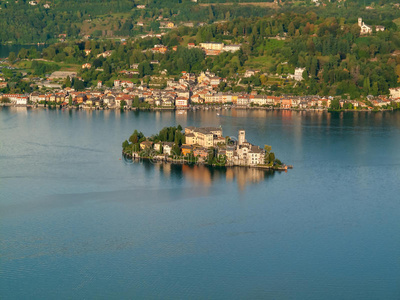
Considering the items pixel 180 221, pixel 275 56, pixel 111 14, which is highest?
pixel 111 14

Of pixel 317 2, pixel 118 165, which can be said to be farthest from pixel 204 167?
pixel 317 2

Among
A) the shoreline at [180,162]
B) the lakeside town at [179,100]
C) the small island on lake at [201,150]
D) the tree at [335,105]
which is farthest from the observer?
the lakeside town at [179,100]

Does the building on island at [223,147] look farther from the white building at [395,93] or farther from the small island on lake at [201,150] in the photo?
the white building at [395,93]

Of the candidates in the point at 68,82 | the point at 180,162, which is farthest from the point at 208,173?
the point at 68,82

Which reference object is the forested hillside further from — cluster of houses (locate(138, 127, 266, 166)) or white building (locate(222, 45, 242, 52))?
cluster of houses (locate(138, 127, 266, 166))

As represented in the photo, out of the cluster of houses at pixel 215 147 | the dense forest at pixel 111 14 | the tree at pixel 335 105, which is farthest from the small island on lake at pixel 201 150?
the dense forest at pixel 111 14

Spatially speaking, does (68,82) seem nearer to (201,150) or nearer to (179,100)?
(179,100)

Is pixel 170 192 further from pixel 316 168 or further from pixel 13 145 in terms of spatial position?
pixel 13 145
